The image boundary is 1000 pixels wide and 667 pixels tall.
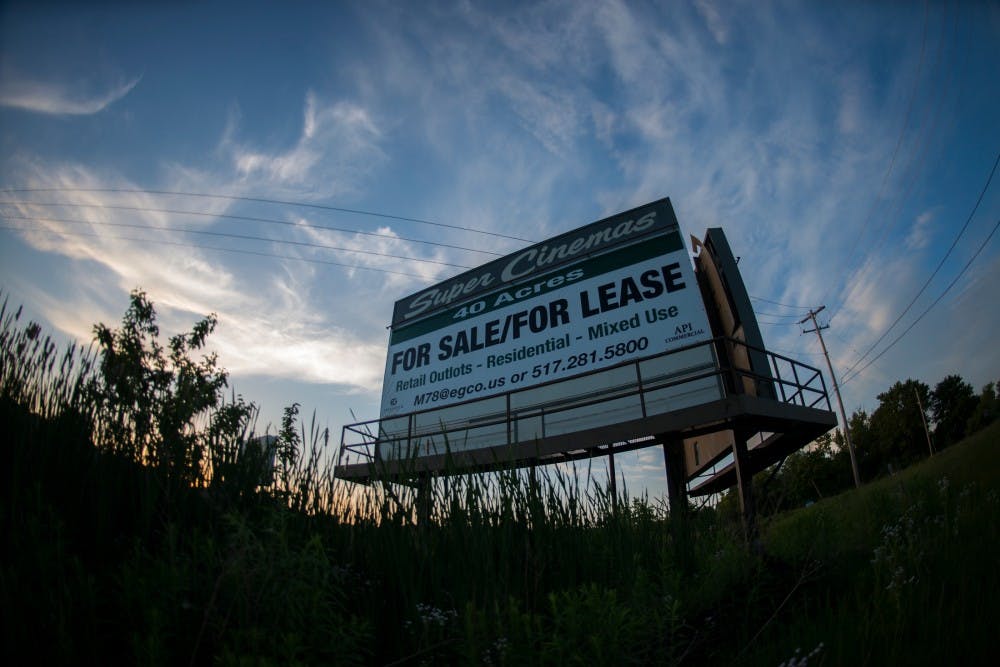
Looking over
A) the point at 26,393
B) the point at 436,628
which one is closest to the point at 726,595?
the point at 436,628

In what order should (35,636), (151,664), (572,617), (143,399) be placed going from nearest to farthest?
(151,664)
(35,636)
(572,617)
(143,399)

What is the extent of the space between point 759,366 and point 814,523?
3880 mm

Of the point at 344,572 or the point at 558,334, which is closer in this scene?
the point at 344,572

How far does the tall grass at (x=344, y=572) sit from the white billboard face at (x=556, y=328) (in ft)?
20.1

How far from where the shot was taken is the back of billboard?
Result: 10242mm

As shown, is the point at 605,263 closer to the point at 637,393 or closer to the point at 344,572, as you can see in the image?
the point at 637,393

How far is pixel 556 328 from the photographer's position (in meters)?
12.0

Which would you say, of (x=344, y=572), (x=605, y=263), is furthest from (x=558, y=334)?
(x=344, y=572)

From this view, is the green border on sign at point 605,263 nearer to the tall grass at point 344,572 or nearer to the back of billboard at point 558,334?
the back of billboard at point 558,334

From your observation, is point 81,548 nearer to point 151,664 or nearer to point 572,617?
point 151,664

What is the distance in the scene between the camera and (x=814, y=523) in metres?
6.38

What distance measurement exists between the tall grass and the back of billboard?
17.6ft

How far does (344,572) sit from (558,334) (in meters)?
9.49

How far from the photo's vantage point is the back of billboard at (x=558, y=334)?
10242mm
